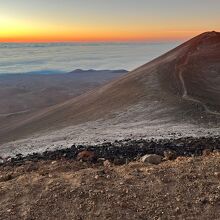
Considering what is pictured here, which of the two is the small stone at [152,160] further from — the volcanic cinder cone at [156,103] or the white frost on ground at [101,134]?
the volcanic cinder cone at [156,103]

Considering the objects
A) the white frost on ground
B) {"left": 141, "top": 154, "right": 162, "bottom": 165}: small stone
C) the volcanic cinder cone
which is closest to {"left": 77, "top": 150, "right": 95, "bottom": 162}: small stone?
{"left": 141, "top": 154, "right": 162, "bottom": 165}: small stone

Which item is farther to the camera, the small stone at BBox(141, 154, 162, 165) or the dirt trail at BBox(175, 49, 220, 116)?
the dirt trail at BBox(175, 49, 220, 116)

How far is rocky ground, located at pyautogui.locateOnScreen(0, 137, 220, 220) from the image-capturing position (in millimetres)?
8680

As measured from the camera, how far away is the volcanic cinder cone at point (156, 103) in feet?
67.8

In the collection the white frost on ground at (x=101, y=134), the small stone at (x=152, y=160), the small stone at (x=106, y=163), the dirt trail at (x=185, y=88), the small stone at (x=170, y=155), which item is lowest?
the white frost on ground at (x=101, y=134)

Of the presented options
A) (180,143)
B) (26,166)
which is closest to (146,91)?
(180,143)

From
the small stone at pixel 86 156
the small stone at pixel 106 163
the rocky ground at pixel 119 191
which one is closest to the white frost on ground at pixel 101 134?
the small stone at pixel 86 156

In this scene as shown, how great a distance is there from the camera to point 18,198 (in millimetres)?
9609

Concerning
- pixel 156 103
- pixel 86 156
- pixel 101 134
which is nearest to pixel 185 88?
pixel 156 103

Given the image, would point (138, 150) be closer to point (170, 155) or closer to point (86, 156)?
point (86, 156)

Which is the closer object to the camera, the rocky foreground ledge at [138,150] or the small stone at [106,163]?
the small stone at [106,163]

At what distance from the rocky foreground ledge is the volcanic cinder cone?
329 cm

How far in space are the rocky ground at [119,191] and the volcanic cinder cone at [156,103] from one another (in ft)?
27.2

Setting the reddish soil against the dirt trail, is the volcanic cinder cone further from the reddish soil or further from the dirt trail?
the reddish soil
